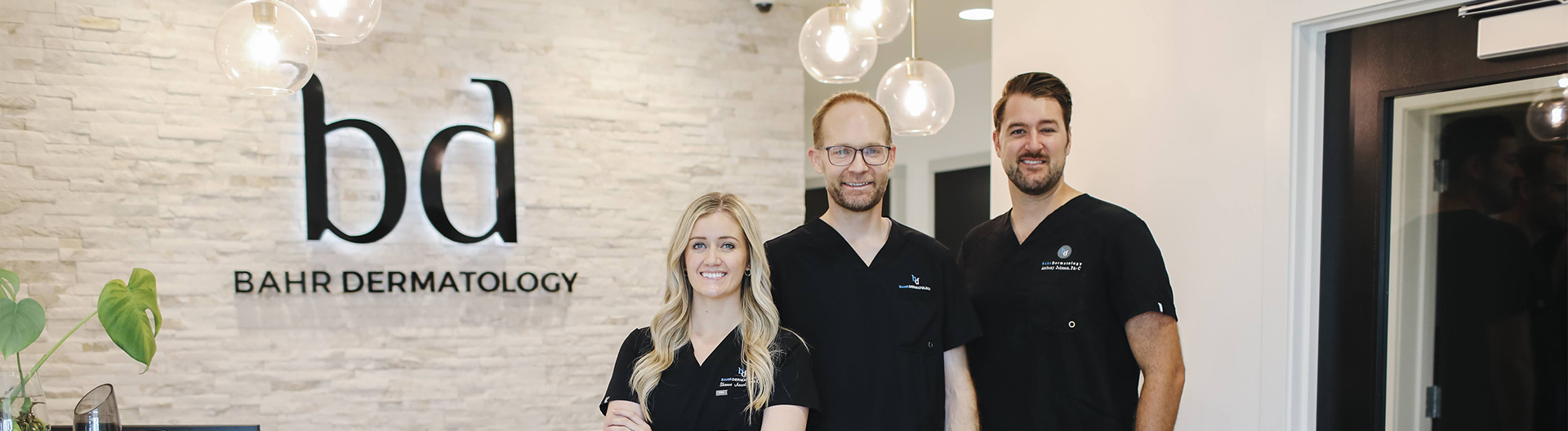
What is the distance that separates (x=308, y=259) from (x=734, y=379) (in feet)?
9.11

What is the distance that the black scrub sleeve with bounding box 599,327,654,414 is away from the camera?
1.97 meters

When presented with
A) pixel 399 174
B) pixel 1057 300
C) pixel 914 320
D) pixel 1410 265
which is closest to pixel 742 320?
pixel 914 320

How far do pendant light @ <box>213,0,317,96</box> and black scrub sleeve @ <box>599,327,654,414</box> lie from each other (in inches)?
33.2

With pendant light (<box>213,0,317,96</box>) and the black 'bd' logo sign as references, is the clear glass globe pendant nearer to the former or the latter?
pendant light (<box>213,0,317,96</box>)

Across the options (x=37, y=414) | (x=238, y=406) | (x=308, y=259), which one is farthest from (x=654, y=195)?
(x=37, y=414)

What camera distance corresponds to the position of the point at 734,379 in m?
1.94

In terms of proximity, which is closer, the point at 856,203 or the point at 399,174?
the point at 856,203

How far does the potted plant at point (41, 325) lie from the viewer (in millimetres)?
1629

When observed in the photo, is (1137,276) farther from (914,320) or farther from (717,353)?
(717,353)

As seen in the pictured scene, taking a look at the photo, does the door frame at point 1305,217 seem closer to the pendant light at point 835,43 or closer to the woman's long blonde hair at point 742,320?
the pendant light at point 835,43

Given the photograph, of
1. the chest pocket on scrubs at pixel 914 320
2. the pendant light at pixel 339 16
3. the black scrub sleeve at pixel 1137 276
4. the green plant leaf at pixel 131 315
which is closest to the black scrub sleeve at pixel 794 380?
the chest pocket on scrubs at pixel 914 320

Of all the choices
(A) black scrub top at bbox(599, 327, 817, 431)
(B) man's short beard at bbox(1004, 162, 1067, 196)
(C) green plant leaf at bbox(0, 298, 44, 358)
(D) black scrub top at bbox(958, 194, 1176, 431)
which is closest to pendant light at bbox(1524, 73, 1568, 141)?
(D) black scrub top at bbox(958, 194, 1176, 431)

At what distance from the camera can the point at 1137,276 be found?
1.93 metres

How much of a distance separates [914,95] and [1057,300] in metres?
0.69
